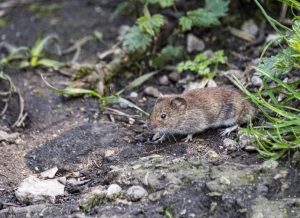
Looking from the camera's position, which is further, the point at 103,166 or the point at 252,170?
the point at 103,166

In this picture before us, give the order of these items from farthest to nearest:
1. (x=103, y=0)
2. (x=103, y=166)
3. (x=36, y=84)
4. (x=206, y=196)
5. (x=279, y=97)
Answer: (x=103, y=0)
(x=36, y=84)
(x=279, y=97)
(x=103, y=166)
(x=206, y=196)

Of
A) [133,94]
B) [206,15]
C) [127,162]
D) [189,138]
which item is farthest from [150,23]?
[127,162]

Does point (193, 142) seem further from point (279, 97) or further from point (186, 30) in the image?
point (186, 30)

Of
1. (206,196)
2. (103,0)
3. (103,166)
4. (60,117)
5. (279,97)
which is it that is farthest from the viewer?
(103,0)

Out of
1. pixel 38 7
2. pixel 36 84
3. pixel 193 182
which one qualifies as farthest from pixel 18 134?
pixel 38 7

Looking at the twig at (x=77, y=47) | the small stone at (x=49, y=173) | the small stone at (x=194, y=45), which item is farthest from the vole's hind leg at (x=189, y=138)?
the twig at (x=77, y=47)

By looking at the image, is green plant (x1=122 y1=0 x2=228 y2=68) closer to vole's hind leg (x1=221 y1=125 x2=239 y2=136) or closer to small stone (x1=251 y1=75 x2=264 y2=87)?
small stone (x1=251 y1=75 x2=264 y2=87)

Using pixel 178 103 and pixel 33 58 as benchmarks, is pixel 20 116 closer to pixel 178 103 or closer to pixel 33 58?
pixel 33 58
